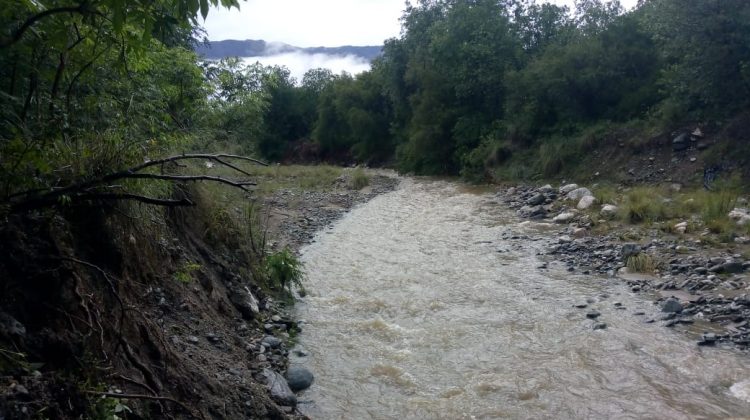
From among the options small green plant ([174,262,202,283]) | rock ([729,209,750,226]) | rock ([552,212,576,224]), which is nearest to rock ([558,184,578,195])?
rock ([552,212,576,224])

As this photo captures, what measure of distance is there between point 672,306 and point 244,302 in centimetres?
603

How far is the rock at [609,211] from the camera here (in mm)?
14039

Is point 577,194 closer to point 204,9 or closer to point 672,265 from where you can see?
point 672,265

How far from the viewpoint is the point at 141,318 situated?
13.4 feet

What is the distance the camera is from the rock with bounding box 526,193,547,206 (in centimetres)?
1784

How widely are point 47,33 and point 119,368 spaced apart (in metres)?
2.28

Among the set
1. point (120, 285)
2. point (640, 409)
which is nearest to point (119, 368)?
point (120, 285)

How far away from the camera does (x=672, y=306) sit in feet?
26.0

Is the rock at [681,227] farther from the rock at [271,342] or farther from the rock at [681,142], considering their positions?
the rock at [271,342]

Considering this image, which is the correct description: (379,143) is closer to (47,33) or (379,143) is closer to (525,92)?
(525,92)

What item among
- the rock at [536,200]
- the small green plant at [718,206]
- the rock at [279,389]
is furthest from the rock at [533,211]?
the rock at [279,389]

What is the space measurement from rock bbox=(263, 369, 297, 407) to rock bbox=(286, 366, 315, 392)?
0.63ft

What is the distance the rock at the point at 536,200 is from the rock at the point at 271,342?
12.7 meters

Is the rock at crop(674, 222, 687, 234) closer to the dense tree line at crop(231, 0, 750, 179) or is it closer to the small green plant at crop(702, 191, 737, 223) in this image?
the small green plant at crop(702, 191, 737, 223)
